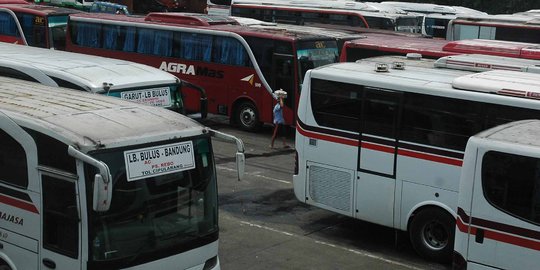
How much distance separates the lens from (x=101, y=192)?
7.44m

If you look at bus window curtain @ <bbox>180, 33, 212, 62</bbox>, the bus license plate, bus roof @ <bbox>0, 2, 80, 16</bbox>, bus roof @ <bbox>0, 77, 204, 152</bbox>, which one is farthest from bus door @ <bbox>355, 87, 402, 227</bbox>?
bus roof @ <bbox>0, 2, 80, 16</bbox>

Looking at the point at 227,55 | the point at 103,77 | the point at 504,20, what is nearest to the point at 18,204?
Answer: the point at 103,77

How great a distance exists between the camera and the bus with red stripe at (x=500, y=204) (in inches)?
343

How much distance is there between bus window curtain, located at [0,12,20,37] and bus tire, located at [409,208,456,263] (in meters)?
19.9

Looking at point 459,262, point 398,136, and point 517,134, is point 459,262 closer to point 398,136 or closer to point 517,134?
point 517,134

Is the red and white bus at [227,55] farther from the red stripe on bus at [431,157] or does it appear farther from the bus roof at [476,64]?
the red stripe on bus at [431,157]

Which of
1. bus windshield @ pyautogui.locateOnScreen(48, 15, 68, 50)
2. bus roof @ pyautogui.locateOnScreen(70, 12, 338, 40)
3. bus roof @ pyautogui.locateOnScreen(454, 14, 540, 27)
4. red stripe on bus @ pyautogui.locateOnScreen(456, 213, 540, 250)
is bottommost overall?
red stripe on bus @ pyautogui.locateOnScreen(456, 213, 540, 250)

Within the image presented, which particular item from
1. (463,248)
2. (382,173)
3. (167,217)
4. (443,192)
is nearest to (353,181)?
(382,173)

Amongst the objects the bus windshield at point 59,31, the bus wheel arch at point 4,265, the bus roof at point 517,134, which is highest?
the bus roof at point 517,134

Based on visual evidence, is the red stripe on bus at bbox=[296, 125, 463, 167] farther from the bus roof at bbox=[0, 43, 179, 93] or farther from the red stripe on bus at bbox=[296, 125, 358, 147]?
the bus roof at bbox=[0, 43, 179, 93]

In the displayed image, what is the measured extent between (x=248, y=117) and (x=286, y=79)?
1.75m

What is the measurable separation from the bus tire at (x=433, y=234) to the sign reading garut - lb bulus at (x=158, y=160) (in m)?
4.64

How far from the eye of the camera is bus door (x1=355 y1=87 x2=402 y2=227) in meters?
12.2

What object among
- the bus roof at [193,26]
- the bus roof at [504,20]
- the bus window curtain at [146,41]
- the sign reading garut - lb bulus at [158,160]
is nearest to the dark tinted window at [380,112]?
the sign reading garut - lb bulus at [158,160]
